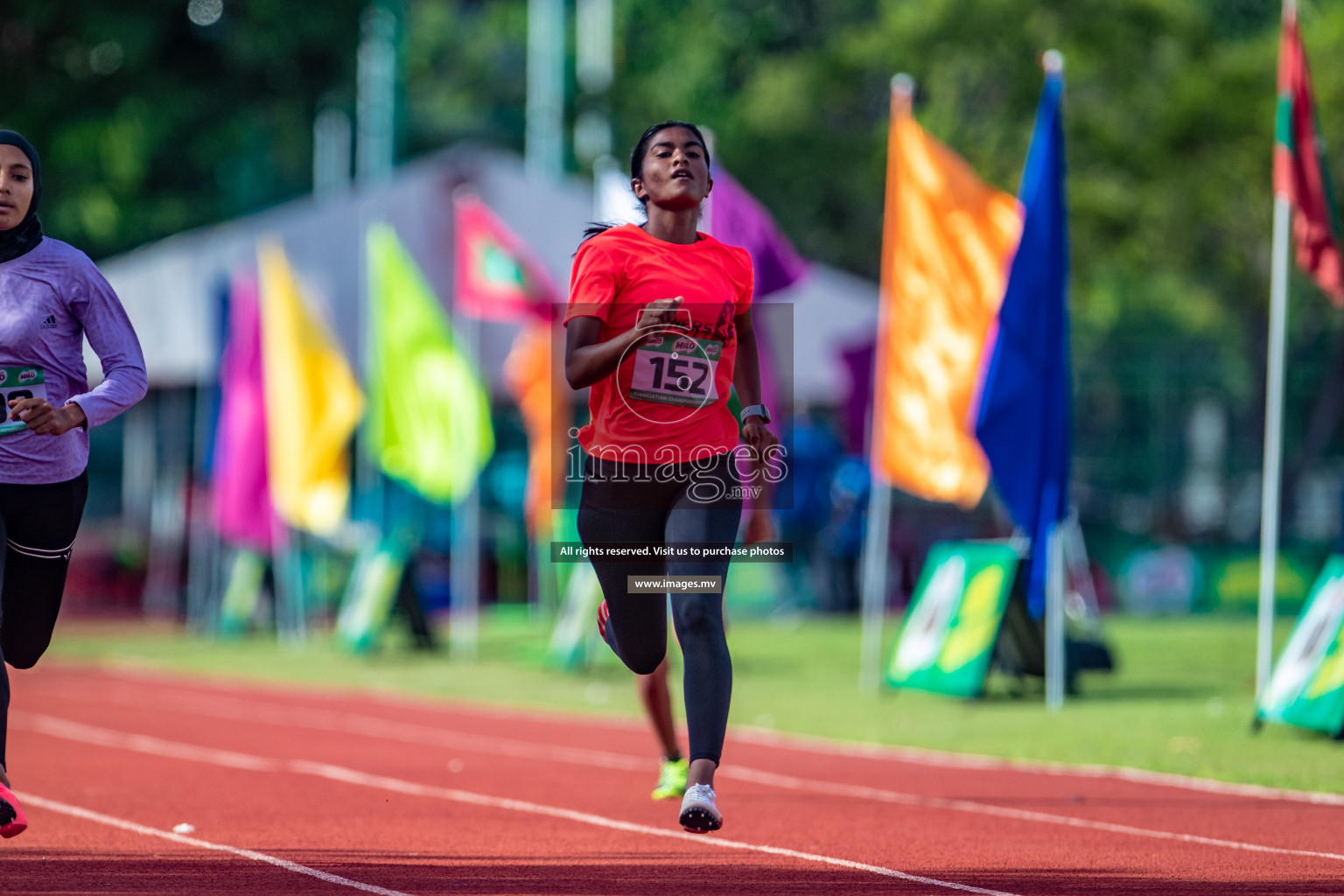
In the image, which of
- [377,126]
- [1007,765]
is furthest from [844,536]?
[377,126]

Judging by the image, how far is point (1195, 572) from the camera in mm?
23500

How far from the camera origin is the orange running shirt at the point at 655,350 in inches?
227

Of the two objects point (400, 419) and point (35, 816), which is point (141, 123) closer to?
point (400, 419)

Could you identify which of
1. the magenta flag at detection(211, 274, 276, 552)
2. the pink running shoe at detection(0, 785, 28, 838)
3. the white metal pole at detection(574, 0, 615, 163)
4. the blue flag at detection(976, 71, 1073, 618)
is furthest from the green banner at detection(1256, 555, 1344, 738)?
the white metal pole at detection(574, 0, 615, 163)

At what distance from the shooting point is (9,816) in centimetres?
549

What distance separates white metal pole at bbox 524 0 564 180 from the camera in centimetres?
Result: 3775

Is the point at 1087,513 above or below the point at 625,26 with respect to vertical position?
below

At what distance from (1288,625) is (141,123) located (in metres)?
16.7

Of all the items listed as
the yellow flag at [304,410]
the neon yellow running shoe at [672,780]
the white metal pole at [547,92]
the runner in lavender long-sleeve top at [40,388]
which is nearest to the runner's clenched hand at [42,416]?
the runner in lavender long-sleeve top at [40,388]

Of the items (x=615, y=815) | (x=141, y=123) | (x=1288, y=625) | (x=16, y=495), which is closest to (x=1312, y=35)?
(x=1288, y=625)

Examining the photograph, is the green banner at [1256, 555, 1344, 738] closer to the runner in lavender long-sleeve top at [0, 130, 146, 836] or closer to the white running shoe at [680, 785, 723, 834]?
the white running shoe at [680, 785, 723, 834]

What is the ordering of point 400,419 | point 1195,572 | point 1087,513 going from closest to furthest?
point 400,419
point 1195,572
point 1087,513

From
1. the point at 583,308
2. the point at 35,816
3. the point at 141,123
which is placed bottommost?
the point at 35,816

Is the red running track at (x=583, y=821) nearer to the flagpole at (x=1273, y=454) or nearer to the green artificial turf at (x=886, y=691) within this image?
the green artificial turf at (x=886, y=691)
